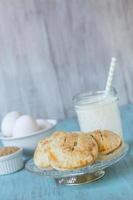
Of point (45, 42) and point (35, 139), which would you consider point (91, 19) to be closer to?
point (45, 42)

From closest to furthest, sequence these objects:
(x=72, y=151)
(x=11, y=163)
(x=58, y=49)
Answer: (x=72, y=151)
(x=11, y=163)
(x=58, y=49)

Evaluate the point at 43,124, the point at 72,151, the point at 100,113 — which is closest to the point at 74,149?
the point at 72,151

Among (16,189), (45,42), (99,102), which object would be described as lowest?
(16,189)

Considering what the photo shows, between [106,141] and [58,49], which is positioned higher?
[58,49]

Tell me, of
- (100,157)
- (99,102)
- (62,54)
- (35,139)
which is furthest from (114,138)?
(62,54)

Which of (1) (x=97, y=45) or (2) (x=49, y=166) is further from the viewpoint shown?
(1) (x=97, y=45)

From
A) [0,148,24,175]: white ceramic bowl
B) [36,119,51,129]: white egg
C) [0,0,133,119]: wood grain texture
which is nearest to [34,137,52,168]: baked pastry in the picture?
[0,148,24,175]: white ceramic bowl

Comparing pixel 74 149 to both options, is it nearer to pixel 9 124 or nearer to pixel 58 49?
pixel 9 124
